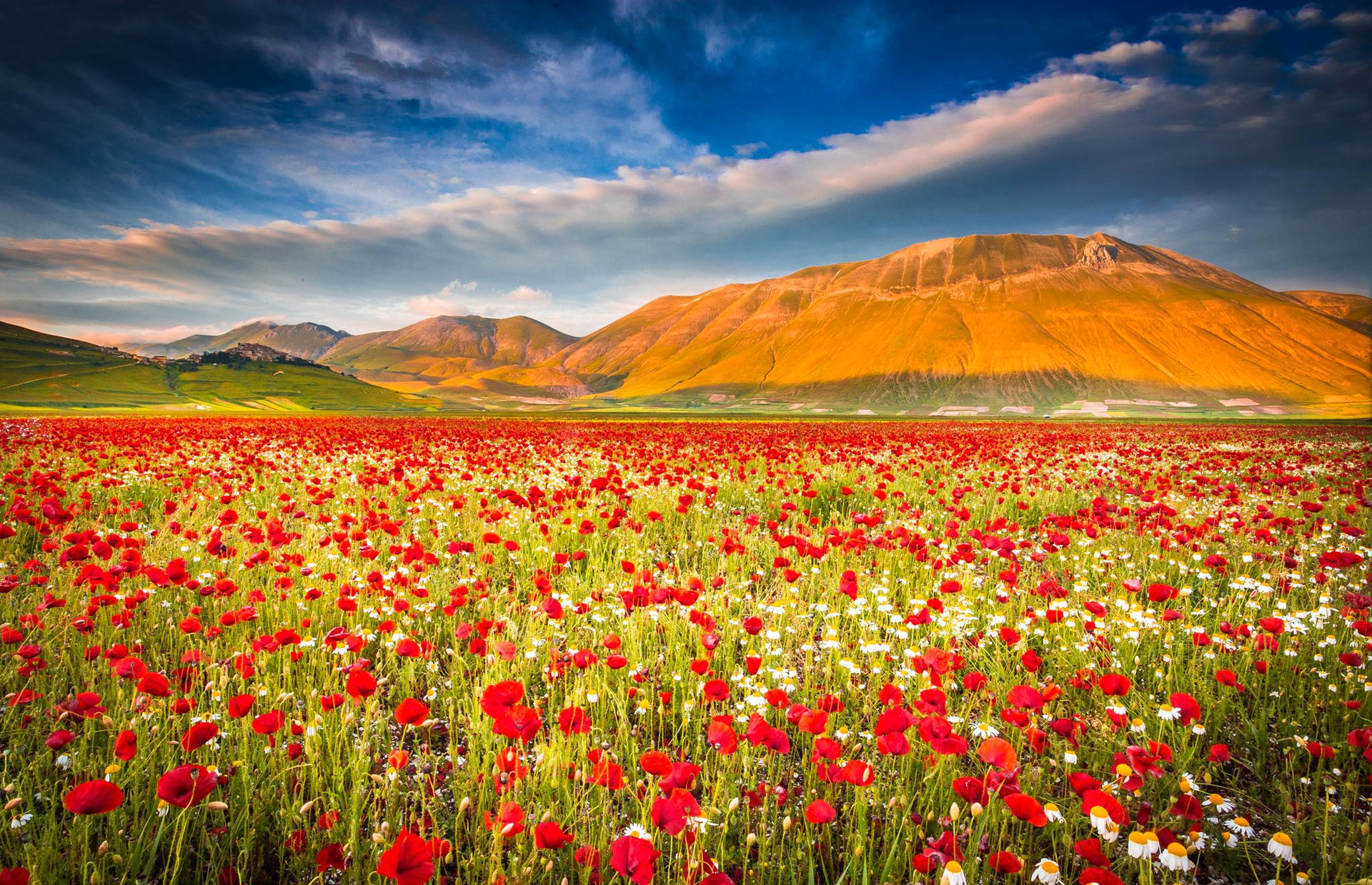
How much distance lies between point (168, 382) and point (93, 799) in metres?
170

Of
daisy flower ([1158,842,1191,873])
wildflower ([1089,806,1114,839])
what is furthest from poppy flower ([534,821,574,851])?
daisy flower ([1158,842,1191,873])

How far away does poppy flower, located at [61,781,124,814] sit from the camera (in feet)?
5.32

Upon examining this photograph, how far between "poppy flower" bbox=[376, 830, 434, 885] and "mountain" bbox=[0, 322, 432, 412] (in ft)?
349

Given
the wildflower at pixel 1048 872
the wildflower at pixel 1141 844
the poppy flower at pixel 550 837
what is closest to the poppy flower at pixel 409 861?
the poppy flower at pixel 550 837

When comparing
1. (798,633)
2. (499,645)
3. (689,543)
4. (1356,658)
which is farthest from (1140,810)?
(689,543)

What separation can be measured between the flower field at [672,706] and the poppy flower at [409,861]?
1cm

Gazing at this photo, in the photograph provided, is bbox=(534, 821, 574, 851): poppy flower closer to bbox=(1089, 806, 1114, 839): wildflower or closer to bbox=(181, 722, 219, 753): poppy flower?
bbox=(181, 722, 219, 753): poppy flower

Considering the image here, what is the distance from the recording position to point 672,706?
3721 millimetres

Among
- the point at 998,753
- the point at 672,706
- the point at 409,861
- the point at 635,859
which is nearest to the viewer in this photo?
the point at 409,861

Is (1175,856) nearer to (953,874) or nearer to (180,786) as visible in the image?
(953,874)

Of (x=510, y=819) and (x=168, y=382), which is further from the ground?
(x=168, y=382)

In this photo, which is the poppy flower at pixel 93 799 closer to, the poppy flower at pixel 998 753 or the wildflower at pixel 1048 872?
the poppy flower at pixel 998 753

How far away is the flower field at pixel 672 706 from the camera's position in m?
2.29

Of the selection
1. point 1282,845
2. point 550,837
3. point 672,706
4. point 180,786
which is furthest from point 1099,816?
point 180,786
